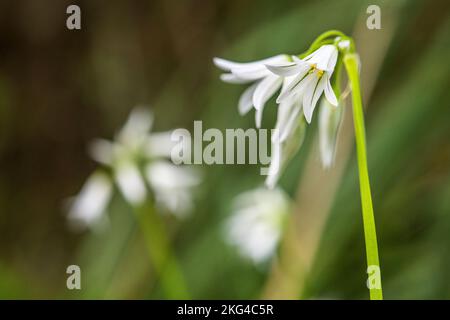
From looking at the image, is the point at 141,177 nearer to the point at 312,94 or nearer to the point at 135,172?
the point at 135,172

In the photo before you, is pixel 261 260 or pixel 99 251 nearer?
pixel 261 260

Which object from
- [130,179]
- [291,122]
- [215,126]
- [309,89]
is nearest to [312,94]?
[309,89]

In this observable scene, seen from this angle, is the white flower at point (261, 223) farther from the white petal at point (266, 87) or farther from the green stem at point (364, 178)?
the green stem at point (364, 178)

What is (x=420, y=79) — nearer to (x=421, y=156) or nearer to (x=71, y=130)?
(x=421, y=156)

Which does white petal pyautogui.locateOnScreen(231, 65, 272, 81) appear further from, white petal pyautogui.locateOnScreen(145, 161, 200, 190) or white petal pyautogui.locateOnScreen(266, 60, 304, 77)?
white petal pyautogui.locateOnScreen(145, 161, 200, 190)

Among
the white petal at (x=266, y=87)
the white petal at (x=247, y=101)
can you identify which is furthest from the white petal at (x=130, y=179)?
the white petal at (x=266, y=87)
